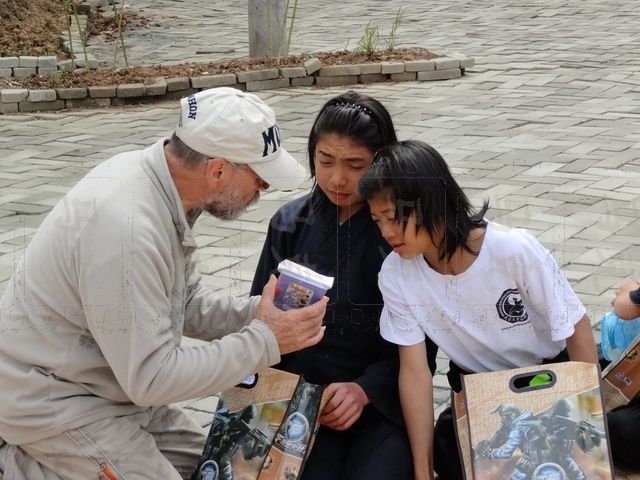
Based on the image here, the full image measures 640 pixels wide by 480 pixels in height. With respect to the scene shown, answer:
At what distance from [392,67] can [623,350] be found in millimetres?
6595

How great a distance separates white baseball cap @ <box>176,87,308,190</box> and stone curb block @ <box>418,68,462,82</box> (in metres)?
7.03

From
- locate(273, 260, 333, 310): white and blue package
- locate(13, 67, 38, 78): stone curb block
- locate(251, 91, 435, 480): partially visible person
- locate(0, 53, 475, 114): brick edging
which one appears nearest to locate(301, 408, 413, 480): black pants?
locate(251, 91, 435, 480): partially visible person

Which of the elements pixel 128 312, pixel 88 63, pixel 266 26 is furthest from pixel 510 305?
pixel 88 63

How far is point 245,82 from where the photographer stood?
9.68 m

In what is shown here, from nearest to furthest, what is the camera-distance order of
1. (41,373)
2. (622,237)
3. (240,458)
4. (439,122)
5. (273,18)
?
(41,373)
(240,458)
(622,237)
(439,122)
(273,18)

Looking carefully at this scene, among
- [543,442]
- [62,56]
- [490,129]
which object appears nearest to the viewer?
[543,442]

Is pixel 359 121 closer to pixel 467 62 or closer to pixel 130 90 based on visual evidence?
pixel 130 90

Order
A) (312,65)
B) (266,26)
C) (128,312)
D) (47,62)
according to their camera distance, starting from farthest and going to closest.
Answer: (266,26) → (47,62) → (312,65) → (128,312)

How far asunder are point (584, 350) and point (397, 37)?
8.86m

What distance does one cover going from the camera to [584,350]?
326 cm

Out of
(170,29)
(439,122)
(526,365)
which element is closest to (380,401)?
(526,365)

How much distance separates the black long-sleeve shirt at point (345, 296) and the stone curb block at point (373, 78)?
642 centimetres

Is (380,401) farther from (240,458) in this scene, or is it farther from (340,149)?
(340,149)

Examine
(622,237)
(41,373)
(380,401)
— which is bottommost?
(622,237)
